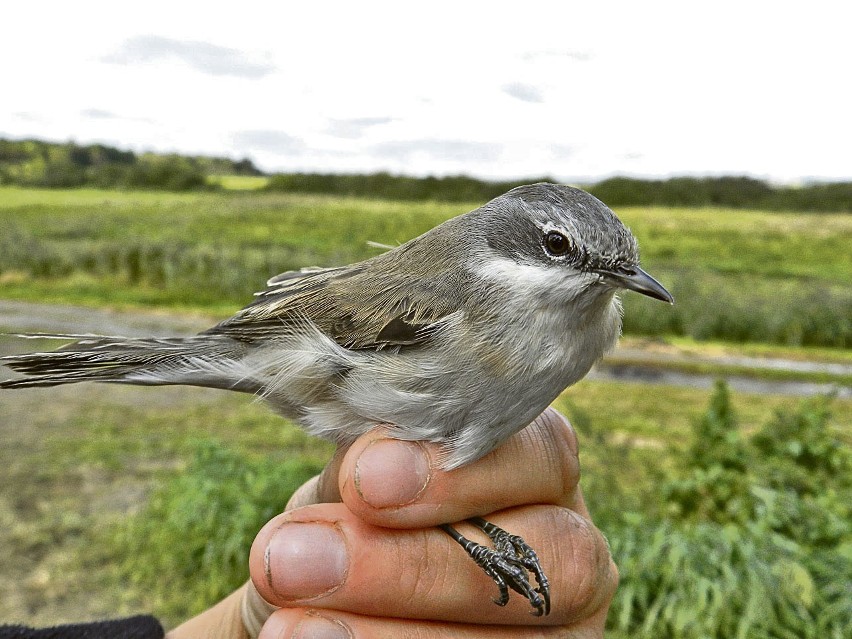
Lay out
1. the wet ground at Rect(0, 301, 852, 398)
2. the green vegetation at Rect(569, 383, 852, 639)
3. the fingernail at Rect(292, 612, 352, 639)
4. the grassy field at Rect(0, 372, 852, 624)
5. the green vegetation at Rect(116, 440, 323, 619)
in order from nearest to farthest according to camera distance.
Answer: the fingernail at Rect(292, 612, 352, 639)
the green vegetation at Rect(569, 383, 852, 639)
the green vegetation at Rect(116, 440, 323, 619)
the grassy field at Rect(0, 372, 852, 624)
the wet ground at Rect(0, 301, 852, 398)

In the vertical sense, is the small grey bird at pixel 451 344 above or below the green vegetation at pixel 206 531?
above

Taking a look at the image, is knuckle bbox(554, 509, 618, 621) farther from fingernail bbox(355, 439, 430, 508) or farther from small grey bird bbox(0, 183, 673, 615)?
fingernail bbox(355, 439, 430, 508)

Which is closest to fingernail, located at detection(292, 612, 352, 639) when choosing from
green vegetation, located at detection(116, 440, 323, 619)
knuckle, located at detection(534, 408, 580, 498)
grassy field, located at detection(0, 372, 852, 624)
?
knuckle, located at detection(534, 408, 580, 498)

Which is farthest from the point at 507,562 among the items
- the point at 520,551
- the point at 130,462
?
the point at 130,462

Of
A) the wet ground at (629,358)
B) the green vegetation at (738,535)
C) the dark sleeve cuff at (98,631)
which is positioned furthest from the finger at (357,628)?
the wet ground at (629,358)

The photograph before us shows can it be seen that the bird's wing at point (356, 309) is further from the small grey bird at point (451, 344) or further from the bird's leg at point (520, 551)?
the bird's leg at point (520, 551)
